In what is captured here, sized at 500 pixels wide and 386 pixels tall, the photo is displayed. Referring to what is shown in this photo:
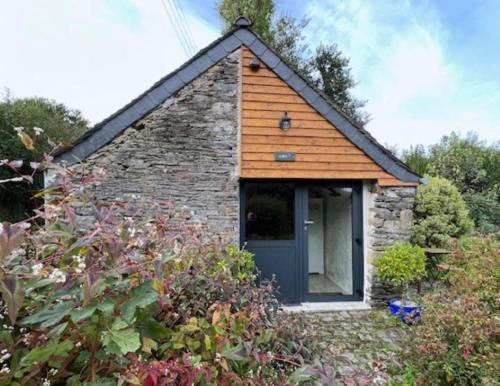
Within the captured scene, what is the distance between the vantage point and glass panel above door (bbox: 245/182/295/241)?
234 inches

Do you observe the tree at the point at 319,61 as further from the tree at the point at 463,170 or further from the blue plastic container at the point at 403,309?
the blue plastic container at the point at 403,309

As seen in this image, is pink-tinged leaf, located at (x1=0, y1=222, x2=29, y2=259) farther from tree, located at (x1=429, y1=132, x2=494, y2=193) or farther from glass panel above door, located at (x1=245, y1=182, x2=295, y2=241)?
tree, located at (x1=429, y1=132, x2=494, y2=193)

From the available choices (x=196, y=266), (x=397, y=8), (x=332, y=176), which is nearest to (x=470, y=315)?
(x=196, y=266)

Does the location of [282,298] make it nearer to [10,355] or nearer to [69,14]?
[10,355]

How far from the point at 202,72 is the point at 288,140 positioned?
1827 millimetres

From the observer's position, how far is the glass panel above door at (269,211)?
234 inches

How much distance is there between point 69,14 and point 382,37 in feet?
29.2

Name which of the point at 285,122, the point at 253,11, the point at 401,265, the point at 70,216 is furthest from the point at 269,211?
the point at 253,11

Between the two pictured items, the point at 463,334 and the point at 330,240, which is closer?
the point at 463,334

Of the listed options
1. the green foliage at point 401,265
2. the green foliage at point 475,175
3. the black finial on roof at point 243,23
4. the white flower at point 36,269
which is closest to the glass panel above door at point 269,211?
the green foliage at point 401,265

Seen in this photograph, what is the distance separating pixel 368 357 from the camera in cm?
395

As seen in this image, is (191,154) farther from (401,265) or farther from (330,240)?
(401,265)

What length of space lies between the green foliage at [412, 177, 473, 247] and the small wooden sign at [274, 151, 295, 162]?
3.96 metres

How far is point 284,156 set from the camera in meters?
5.63
